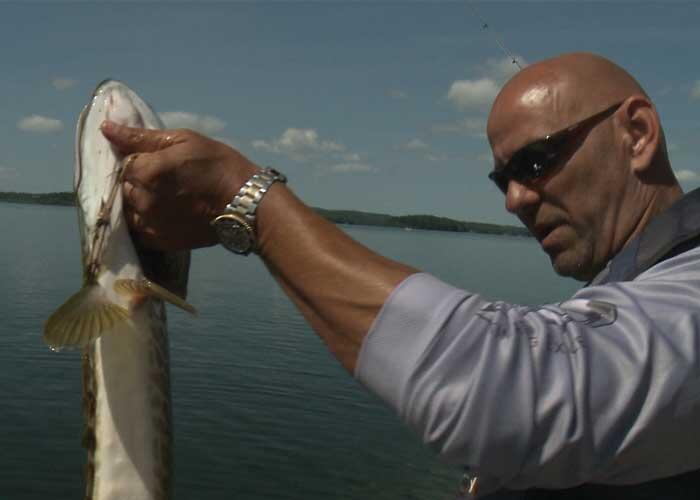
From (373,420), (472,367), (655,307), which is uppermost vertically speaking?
(655,307)

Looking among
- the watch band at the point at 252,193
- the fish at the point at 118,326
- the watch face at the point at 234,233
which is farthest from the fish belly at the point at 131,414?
the watch band at the point at 252,193

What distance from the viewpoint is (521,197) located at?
2766 millimetres

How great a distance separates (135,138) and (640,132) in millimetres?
1770

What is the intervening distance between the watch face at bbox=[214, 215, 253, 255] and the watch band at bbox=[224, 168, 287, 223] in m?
0.02

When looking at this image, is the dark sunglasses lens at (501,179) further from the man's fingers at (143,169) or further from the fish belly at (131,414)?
the fish belly at (131,414)

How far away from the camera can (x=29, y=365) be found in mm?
17703

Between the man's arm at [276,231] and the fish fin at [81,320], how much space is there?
57 centimetres

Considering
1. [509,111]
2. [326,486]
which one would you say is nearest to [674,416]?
[509,111]

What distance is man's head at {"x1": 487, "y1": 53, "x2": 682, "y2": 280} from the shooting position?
256cm

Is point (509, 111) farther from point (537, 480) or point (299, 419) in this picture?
A: point (299, 419)

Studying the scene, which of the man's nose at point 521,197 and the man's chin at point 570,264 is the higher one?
the man's nose at point 521,197

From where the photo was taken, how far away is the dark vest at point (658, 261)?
2004mm

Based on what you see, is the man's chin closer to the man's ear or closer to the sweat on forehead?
the man's ear

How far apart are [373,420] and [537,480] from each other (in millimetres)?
15479
